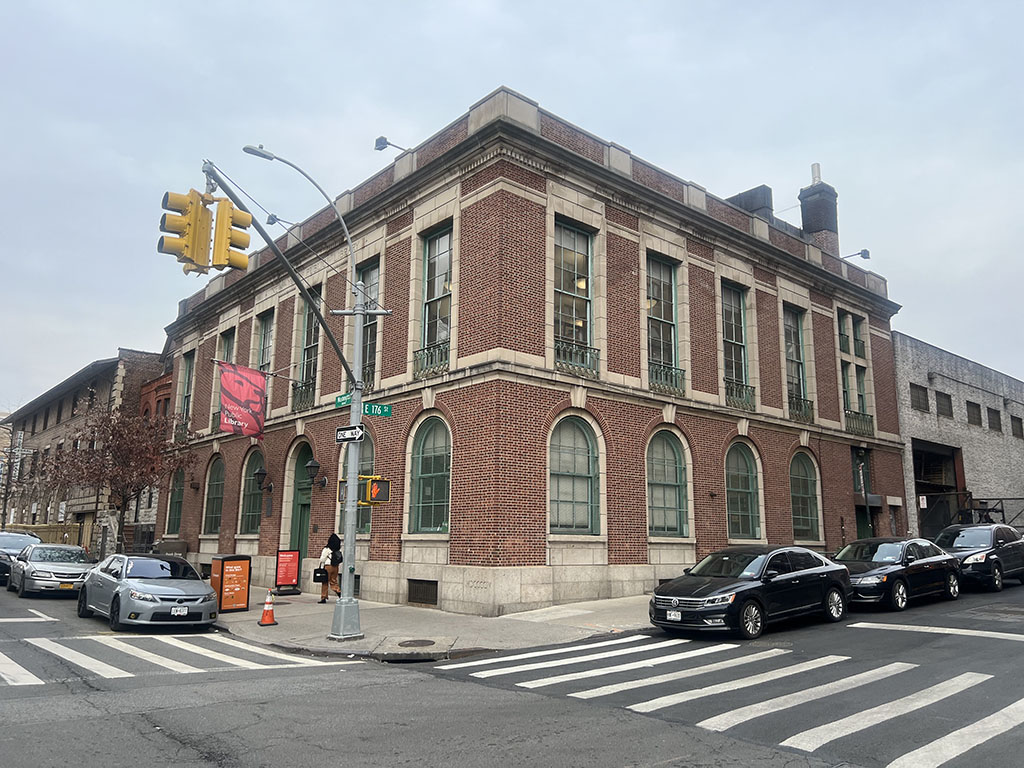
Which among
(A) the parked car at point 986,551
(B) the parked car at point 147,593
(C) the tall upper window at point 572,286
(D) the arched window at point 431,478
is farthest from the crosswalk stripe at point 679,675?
(A) the parked car at point 986,551

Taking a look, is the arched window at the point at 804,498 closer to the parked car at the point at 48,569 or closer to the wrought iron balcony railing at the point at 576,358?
the wrought iron balcony railing at the point at 576,358

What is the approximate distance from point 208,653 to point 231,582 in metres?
5.82

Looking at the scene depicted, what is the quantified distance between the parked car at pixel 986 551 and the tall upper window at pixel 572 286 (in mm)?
11355

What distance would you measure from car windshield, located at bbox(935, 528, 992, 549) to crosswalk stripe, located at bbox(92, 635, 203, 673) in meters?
19.3

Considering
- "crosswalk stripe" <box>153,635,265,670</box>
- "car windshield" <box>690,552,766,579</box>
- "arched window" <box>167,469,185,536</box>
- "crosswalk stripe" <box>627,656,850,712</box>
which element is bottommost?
"crosswalk stripe" <box>153,635,265,670</box>

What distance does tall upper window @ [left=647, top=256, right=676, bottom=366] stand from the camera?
70.9 ft

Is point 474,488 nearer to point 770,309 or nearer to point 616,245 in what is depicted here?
point 616,245

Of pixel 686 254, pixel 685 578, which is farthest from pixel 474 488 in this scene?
pixel 686 254

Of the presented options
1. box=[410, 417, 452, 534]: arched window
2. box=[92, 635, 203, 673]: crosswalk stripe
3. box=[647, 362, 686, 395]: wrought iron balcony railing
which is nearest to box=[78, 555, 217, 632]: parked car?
box=[92, 635, 203, 673]: crosswalk stripe

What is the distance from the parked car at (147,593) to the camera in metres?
13.9

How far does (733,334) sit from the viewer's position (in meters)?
24.5

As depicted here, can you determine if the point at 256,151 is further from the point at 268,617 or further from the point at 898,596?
the point at 898,596

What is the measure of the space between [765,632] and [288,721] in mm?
9250

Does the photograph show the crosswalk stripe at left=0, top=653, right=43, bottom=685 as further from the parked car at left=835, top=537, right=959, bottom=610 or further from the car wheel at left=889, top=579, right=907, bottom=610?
the car wheel at left=889, top=579, right=907, bottom=610
